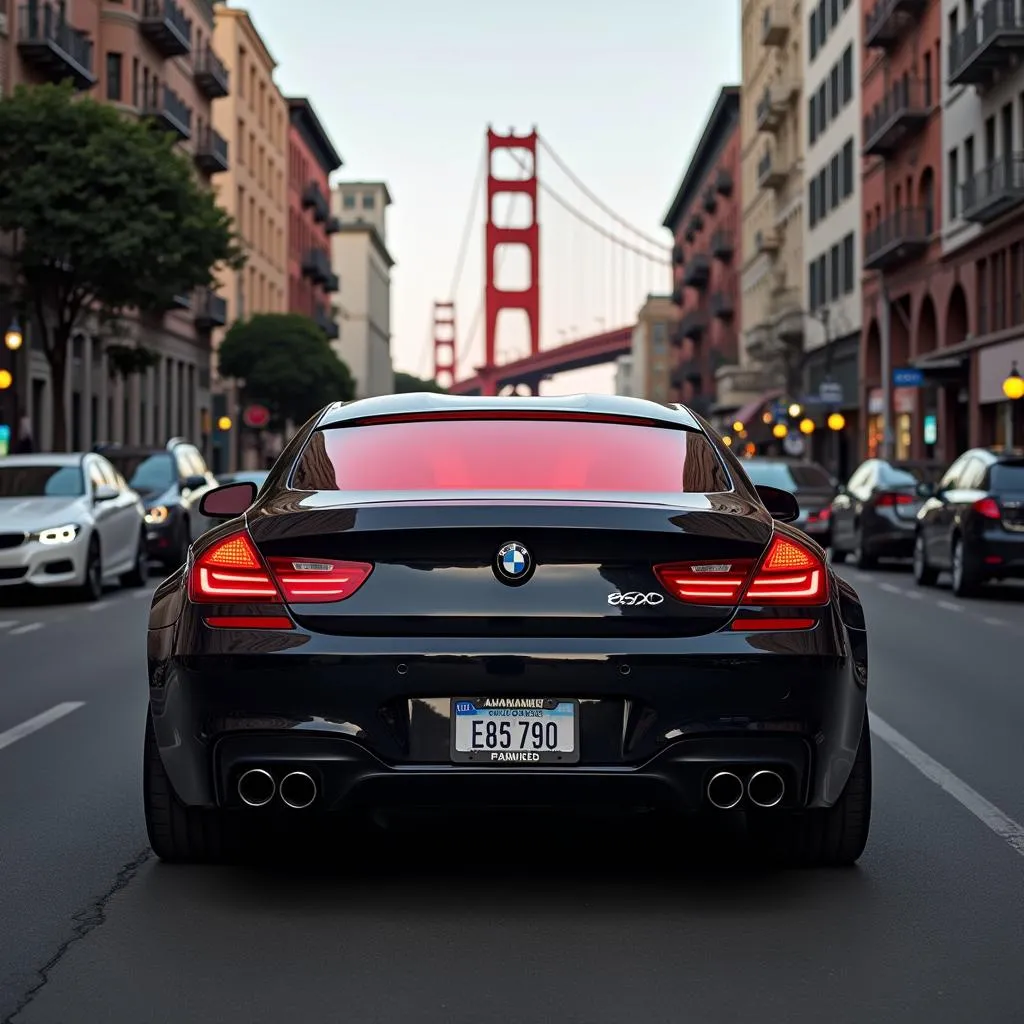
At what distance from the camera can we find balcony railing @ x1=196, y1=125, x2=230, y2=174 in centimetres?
6788

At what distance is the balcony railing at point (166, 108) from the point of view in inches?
2373

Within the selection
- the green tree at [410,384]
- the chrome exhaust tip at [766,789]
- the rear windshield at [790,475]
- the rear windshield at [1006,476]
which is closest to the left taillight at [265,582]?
the chrome exhaust tip at [766,789]

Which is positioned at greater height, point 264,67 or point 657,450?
point 264,67

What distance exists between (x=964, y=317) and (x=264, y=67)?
153ft

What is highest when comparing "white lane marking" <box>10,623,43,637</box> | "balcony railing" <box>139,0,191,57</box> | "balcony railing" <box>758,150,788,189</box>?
"balcony railing" <box>139,0,191,57</box>

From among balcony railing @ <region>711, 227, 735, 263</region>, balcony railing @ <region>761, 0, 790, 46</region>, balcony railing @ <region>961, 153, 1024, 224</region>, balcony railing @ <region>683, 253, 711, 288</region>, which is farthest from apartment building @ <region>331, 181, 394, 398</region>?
balcony railing @ <region>961, 153, 1024, 224</region>

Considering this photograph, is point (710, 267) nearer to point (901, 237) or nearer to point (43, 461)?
point (901, 237)

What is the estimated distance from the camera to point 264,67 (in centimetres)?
9000

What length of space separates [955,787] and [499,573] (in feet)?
10.6

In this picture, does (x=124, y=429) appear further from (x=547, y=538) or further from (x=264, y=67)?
(x=547, y=538)

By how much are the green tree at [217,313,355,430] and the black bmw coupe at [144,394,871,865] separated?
237 ft

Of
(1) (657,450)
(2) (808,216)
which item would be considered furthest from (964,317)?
(1) (657,450)

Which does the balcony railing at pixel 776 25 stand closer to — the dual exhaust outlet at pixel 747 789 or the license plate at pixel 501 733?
the dual exhaust outlet at pixel 747 789

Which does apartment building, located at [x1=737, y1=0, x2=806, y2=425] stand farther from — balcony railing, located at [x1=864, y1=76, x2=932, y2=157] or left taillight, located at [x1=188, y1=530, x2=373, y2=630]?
left taillight, located at [x1=188, y1=530, x2=373, y2=630]
